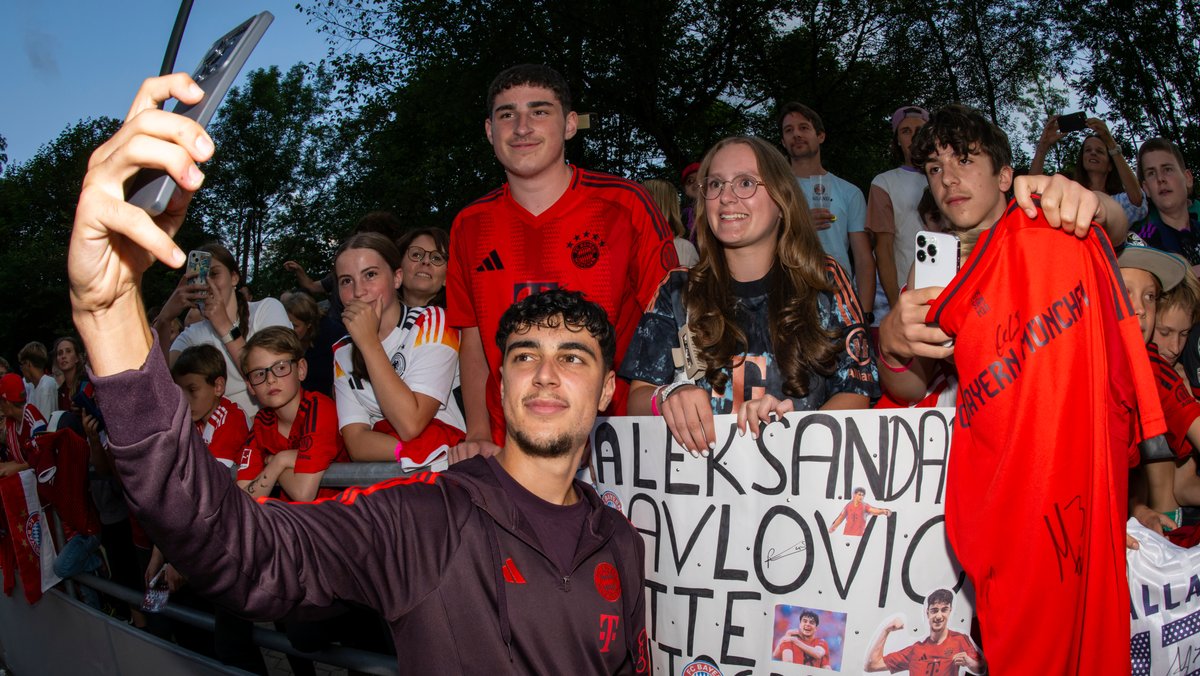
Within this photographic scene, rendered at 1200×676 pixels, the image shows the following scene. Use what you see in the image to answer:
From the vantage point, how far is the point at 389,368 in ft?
13.1

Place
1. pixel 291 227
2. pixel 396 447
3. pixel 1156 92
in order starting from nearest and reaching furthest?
1. pixel 396 447
2. pixel 1156 92
3. pixel 291 227

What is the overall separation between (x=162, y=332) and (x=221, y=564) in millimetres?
4892

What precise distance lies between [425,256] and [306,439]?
57.9 inches

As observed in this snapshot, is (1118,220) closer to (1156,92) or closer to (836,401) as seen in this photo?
(836,401)

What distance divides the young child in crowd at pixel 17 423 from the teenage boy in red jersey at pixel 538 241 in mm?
5353

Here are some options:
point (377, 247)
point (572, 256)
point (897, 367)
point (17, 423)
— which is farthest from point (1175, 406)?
point (17, 423)

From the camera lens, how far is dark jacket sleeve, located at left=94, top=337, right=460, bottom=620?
1640 millimetres

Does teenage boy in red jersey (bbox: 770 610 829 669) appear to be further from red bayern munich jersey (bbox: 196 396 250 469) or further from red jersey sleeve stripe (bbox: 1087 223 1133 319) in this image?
red bayern munich jersey (bbox: 196 396 250 469)

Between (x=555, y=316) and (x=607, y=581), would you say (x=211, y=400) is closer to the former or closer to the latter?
(x=555, y=316)

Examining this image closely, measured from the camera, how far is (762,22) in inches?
706

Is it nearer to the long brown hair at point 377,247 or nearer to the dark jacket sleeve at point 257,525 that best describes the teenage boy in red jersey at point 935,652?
the dark jacket sleeve at point 257,525

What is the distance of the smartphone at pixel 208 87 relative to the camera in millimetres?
1434

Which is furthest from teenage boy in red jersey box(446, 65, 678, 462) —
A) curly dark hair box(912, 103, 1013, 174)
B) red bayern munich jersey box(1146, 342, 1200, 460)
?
red bayern munich jersey box(1146, 342, 1200, 460)

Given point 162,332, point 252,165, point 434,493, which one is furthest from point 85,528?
point 252,165
